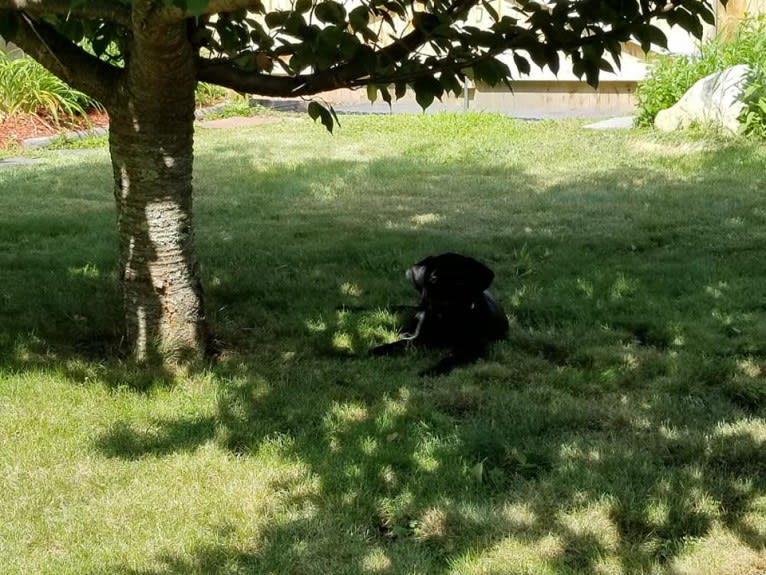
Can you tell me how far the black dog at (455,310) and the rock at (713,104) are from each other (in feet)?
24.5

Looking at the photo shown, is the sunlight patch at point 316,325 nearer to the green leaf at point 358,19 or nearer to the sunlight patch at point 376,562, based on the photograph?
the green leaf at point 358,19

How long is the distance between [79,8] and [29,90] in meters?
10.0

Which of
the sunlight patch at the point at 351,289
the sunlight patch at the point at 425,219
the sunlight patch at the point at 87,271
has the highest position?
the sunlight patch at the point at 425,219

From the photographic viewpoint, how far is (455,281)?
4883 mm

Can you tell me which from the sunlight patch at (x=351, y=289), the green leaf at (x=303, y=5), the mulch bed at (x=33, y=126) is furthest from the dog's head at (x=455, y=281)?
the mulch bed at (x=33, y=126)

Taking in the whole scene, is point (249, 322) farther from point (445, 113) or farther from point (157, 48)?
point (445, 113)

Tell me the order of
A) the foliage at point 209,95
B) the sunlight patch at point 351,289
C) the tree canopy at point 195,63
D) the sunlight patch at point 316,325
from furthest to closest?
the foliage at point 209,95
the sunlight patch at point 351,289
the sunlight patch at point 316,325
the tree canopy at point 195,63

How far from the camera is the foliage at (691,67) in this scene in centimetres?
1223

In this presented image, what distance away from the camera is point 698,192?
8695 mm

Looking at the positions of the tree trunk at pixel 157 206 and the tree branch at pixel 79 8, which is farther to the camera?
the tree trunk at pixel 157 206

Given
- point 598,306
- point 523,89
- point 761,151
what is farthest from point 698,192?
point 523,89

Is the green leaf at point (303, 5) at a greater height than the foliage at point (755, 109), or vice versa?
the green leaf at point (303, 5)

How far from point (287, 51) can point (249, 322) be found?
1754 mm

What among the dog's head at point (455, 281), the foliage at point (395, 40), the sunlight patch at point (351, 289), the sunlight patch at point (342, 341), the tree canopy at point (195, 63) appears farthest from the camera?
the sunlight patch at point (351, 289)
